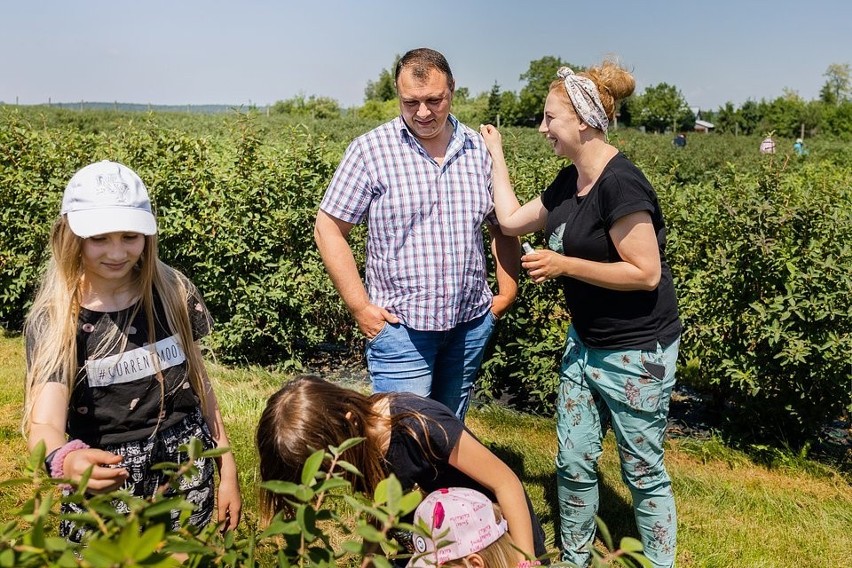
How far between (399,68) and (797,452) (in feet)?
9.65

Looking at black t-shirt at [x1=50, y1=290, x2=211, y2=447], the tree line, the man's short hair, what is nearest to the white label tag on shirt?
black t-shirt at [x1=50, y1=290, x2=211, y2=447]

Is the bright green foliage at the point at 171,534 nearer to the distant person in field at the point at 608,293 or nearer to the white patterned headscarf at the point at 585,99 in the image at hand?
the distant person in field at the point at 608,293

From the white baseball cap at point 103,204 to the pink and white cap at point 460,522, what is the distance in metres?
1.04

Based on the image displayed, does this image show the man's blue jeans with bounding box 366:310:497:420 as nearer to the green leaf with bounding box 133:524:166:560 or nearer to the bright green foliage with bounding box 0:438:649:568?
the bright green foliage with bounding box 0:438:649:568

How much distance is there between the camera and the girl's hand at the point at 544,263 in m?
2.41

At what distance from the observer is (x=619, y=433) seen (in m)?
2.62

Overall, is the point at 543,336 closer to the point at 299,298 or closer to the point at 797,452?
the point at 797,452

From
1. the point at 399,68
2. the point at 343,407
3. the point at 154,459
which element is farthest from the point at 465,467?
the point at 399,68

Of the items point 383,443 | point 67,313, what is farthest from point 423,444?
point 67,313

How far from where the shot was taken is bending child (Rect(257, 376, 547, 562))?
6.34 feet

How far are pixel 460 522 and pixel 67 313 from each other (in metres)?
1.14

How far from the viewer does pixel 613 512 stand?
350cm

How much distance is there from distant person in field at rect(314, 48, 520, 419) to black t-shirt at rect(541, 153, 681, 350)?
350 millimetres

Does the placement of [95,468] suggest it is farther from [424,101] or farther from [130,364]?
[424,101]
